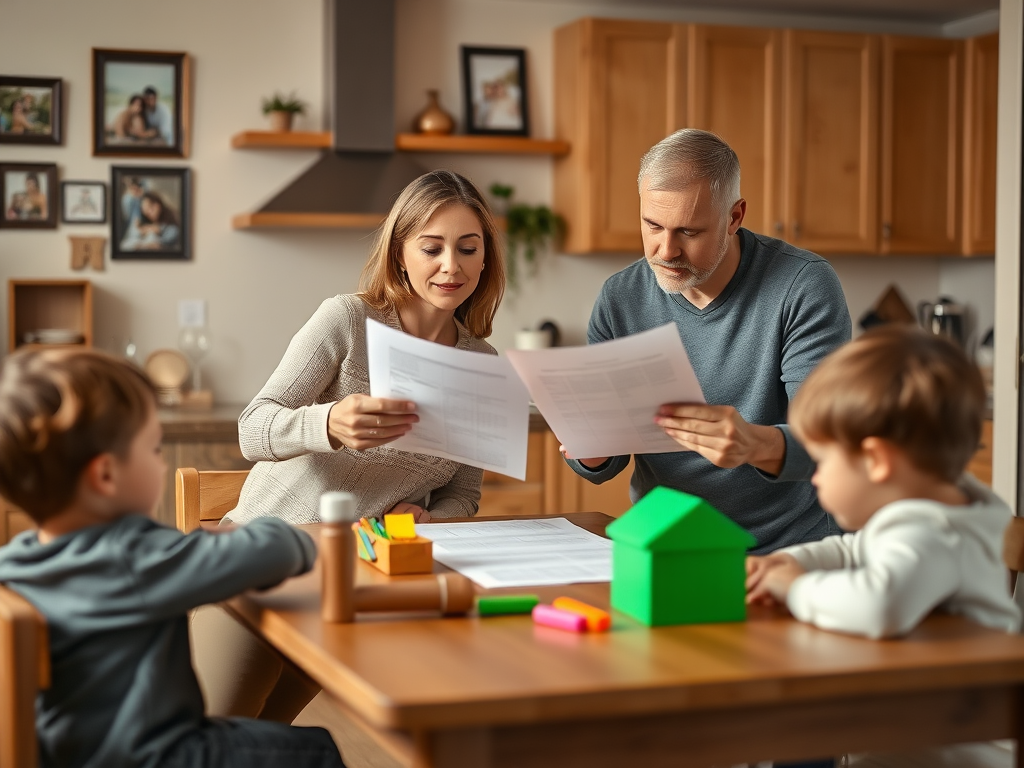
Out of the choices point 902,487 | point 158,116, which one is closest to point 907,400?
point 902,487

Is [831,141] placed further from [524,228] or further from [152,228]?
[152,228]

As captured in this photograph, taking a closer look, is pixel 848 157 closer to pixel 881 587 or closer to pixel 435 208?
pixel 435 208

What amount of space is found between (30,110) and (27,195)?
0.30 meters

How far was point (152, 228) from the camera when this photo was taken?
4480 millimetres

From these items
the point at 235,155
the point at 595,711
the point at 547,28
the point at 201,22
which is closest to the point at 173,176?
the point at 235,155

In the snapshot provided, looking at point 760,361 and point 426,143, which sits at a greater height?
point 426,143

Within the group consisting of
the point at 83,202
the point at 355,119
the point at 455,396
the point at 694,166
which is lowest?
the point at 455,396

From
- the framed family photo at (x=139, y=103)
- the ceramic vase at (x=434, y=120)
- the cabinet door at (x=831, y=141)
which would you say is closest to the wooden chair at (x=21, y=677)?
the framed family photo at (x=139, y=103)

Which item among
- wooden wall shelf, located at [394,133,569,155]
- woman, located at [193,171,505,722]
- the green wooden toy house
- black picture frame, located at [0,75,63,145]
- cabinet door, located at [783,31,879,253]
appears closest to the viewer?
the green wooden toy house

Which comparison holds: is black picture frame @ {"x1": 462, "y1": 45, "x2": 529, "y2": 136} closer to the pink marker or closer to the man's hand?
the man's hand

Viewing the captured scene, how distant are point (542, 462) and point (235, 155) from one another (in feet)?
5.23

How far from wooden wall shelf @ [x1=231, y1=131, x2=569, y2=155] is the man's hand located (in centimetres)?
289

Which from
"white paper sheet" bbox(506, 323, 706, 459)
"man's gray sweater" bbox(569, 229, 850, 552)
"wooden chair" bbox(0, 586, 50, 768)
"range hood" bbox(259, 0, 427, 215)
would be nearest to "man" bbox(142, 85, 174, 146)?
"range hood" bbox(259, 0, 427, 215)

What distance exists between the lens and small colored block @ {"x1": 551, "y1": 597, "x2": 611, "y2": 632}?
4.54ft
